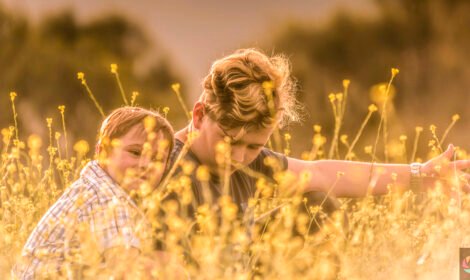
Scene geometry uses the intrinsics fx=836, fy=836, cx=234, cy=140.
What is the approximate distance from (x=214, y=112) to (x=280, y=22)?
11.9 meters

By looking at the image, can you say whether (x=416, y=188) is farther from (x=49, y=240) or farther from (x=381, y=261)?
(x=49, y=240)

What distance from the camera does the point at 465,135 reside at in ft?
39.4

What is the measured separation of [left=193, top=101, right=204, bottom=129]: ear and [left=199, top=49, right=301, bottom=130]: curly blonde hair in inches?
1.2

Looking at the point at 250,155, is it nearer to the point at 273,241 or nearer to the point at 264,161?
the point at 264,161

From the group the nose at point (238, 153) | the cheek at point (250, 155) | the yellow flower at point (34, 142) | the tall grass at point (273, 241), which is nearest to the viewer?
the tall grass at point (273, 241)

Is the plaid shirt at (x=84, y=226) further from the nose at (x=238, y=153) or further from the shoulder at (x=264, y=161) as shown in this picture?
the shoulder at (x=264, y=161)

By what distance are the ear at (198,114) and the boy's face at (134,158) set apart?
1.05 ft

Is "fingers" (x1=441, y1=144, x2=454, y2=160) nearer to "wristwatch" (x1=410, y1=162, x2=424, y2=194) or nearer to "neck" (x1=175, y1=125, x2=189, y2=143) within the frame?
"wristwatch" (x1=410, y1=162, x2=424, y2=194)

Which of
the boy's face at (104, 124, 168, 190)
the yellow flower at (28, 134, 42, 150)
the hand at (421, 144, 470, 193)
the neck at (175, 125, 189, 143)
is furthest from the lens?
the hand at (421, 144, 470, 193)

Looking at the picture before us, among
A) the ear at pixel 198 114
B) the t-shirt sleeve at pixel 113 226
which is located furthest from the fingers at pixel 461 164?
the t-shirt sleeve at pixel 113 226

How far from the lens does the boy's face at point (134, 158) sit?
3635 mm

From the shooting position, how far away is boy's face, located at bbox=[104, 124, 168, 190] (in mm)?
3635

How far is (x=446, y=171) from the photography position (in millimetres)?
4406

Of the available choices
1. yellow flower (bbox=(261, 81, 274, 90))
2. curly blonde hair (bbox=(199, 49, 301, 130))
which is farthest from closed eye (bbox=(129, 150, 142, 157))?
yellow flower (bbox=(261, 81, 274, 90))
